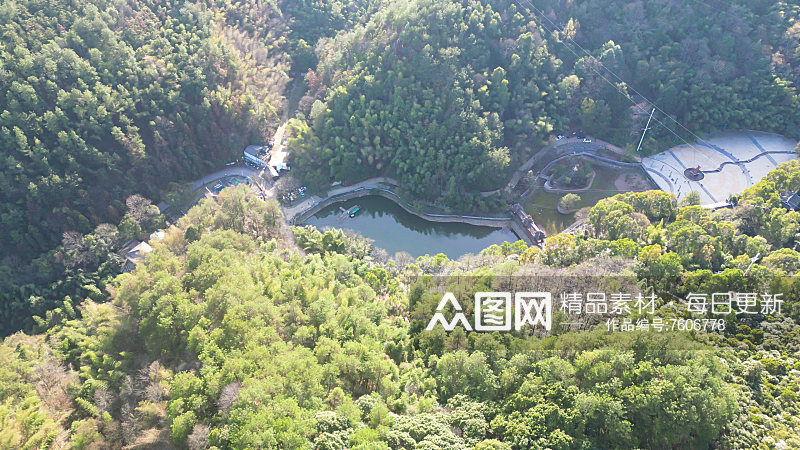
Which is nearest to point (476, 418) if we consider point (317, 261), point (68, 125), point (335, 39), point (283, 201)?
point (317, 261)

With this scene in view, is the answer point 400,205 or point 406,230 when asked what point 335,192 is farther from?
point 406,230

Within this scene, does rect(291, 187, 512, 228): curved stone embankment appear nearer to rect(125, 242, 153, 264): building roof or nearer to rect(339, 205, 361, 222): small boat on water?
rect(339, 205, 361, 222): small boat on water

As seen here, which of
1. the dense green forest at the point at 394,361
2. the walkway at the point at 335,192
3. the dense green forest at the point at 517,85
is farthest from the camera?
the dense green forest at the point at 517,85

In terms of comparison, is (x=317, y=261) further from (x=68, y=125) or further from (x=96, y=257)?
(x=68, y=125)

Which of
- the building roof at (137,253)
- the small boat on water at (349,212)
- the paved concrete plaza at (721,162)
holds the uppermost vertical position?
the paved concrete plaza at (721,162)

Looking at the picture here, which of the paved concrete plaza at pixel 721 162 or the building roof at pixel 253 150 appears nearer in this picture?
the paved concrete plaza at pixel 721 162

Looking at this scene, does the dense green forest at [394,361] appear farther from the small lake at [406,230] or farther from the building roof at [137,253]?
the small lake at [406,230]

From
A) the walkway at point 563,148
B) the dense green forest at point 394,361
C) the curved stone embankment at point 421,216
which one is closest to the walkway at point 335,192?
the curved stone embankment at point 421,216
